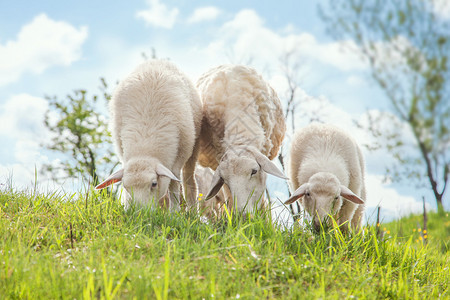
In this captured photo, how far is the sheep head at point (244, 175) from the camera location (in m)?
5.31

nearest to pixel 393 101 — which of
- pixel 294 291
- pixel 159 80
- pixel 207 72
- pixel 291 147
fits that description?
pixel 291 147

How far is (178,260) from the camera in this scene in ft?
10.7

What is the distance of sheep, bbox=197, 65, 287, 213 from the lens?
546 centimetres

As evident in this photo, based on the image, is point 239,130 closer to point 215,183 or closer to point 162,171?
point 215,183

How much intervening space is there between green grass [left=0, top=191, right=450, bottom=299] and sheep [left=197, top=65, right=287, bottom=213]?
1.06m

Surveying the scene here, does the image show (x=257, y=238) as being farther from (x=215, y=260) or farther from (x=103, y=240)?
(x=103, y=240)

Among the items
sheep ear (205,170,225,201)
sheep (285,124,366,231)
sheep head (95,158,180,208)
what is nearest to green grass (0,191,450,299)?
sheep head (95,158,180,208)

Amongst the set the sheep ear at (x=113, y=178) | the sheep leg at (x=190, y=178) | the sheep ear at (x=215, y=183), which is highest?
the sheep leg at (x=190, y=178)

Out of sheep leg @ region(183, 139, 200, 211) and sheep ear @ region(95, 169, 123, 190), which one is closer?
sheep ear @ region(95, 169, 123, 190)

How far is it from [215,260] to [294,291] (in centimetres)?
66

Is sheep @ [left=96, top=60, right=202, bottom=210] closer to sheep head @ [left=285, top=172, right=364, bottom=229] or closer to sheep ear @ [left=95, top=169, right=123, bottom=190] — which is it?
sheep ear @ [left=95, top=169, right=123, bottom=190]

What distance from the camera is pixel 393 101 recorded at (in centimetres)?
906

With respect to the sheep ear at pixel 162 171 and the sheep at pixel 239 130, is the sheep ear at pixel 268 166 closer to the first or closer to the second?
the sheep at pixel 239 130

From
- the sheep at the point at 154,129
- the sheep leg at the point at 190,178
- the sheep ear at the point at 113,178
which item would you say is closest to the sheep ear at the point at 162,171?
the sheep at the point at 154,129
